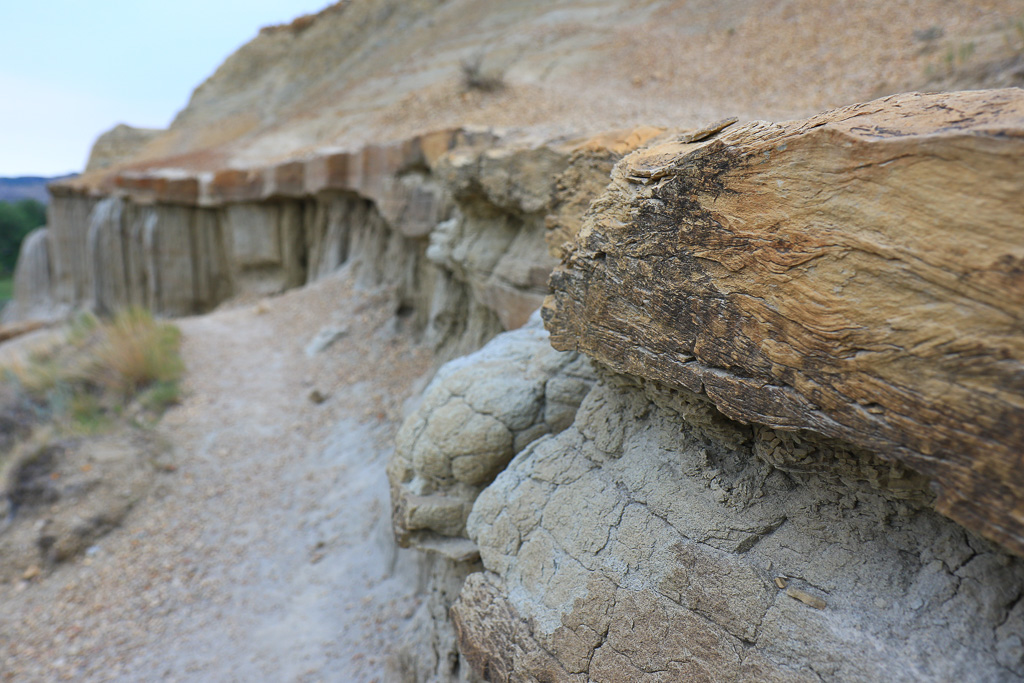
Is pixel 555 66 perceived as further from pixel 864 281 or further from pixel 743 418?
pixel 864 281

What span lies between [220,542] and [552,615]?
12.6 ft

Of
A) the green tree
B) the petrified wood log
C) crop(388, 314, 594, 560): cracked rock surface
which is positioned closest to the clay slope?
crop(388, 314, 594, 560): cracked rock surface

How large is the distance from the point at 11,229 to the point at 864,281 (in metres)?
36.1

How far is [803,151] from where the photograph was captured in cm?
146

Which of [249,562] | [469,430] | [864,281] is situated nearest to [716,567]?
[864,281]

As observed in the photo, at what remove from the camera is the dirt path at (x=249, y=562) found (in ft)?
13.2

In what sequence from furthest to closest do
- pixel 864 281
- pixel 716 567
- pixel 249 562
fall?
pixel 249 562 < pixel 716 567 < pixel 864 281

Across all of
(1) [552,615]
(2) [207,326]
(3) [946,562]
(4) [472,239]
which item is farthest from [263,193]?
(3) [946,562]

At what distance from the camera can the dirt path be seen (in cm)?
402

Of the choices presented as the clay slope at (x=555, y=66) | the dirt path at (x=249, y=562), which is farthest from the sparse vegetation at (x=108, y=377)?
the clay slope at (x=555, y=66)

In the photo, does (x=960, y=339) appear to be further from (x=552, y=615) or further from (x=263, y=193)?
(x=263, y=193)

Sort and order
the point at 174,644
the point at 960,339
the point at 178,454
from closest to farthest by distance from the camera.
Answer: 1. the point at 960,339
2. the point at 174,644
3. the point at 178,454

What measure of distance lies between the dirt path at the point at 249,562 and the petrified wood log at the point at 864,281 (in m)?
3.10

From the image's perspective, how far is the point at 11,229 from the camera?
2844 centimetres
